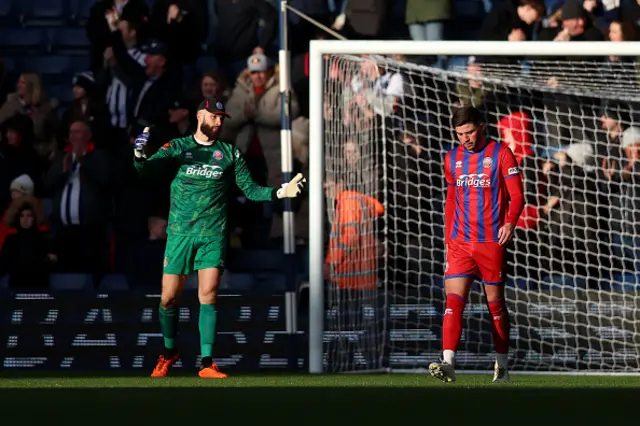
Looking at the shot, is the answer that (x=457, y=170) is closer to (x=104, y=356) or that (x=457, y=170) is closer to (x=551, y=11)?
(x=104, y=356)

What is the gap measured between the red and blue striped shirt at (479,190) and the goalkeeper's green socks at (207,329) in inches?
66.4

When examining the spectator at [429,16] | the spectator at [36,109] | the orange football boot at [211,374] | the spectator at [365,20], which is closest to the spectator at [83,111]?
the spectator at [36,109]

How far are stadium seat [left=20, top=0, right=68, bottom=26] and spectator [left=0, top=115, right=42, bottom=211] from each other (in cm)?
208

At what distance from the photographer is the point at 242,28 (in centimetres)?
1348

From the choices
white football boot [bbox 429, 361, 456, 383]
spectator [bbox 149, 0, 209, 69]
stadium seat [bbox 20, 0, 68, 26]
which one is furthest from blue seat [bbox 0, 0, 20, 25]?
white football boot [bbox 429, 361, 456, 383]

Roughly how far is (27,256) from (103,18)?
264 cm

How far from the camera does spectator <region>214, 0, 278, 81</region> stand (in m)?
13.4

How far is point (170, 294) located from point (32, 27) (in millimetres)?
6179

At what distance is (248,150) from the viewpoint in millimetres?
12695

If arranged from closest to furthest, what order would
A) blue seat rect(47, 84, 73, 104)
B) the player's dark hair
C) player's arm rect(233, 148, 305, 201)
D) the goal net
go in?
the player's dark hair
player's arm rect(233, 148, 305, 201)
the goal net
blue seat rect(47, 84, 73, 104)

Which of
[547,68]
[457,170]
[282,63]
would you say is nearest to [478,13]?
[547,68]

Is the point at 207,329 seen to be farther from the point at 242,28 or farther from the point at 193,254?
the point at 242,28

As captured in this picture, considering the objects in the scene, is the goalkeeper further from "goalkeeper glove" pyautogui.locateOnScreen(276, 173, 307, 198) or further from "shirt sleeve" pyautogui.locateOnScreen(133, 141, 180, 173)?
"goalkeeper glove" pyautogui.locateOnScreen(276, 173, 307, 198)

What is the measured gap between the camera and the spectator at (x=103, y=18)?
13531 millimetres
